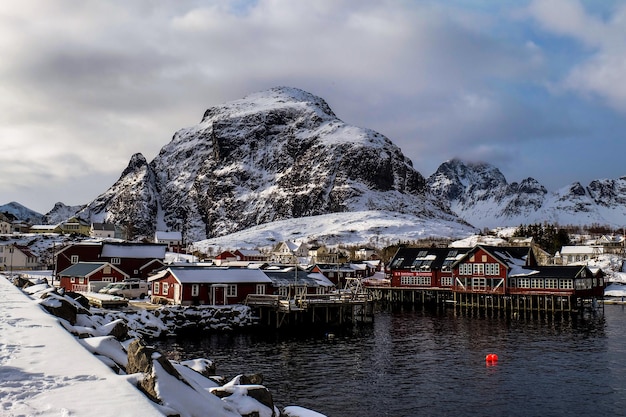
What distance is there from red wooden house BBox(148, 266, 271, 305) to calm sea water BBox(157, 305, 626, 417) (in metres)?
10.0

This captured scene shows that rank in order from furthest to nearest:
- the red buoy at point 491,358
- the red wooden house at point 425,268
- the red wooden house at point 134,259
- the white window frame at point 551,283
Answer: the red wooden house at point 425,268 < the red wooden house at point 134,259 < the white window frame at point 551,283 < the red buoy at point 491,358

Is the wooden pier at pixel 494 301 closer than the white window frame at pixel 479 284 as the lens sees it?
Yes

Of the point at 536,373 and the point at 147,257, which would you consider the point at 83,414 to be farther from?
the point at 147,257

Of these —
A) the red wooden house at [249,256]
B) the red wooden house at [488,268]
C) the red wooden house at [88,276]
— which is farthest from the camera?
the red wooden house at [249,256]

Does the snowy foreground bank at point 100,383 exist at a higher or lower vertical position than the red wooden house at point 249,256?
lower

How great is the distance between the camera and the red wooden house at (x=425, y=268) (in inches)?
3757

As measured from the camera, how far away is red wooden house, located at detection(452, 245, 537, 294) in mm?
85250

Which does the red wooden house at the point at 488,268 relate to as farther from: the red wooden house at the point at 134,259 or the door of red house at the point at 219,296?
the red wooden house at the point at 134,259

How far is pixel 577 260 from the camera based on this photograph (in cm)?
14138

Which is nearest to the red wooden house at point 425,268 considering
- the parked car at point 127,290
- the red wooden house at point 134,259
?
the red wooden house at point 134,259

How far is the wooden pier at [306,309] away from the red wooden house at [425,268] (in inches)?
1121

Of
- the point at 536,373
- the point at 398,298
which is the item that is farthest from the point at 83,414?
the point at 398,298

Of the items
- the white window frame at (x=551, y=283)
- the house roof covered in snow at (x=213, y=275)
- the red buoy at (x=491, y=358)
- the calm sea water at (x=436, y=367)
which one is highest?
the house roof covered in snow at (x=213, y=275)

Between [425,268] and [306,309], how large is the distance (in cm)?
4038
